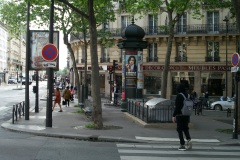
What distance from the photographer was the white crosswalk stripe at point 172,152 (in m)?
9.20

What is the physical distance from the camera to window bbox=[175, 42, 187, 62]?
133ft

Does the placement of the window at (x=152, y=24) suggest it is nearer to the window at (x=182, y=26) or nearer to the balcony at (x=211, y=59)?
the window at (x=182, y=26)

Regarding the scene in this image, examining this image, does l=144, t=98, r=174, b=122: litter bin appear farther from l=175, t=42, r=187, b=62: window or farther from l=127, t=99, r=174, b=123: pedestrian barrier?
l=175, t=42, r=187, b=62: window

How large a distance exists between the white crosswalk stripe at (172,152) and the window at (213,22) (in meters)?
29.9

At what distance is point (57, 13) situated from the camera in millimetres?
26297

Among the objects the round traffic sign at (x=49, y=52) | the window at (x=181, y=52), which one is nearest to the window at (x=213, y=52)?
the window at (x=181, y=52)

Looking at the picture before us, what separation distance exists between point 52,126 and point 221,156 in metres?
7.34

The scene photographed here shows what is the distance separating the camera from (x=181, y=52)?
4066 cm

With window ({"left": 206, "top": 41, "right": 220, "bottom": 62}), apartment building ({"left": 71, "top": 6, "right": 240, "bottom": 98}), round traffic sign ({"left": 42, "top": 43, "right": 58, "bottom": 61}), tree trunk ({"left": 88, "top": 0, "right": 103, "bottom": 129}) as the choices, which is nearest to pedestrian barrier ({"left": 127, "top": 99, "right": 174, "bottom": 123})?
tree trunk ({"left": 88, "top": 0, "right": 103, "bottom": 129})

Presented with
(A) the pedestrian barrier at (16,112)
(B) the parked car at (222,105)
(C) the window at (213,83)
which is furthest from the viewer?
(C) the window at (213,83)

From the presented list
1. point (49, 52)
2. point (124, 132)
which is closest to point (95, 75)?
point (49, 52)

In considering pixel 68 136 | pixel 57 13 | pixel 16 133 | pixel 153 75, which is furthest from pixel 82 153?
pixel 153 75

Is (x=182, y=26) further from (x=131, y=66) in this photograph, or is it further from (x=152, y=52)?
(x=131, y=66)

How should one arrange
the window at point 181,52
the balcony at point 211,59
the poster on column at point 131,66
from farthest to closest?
1. the window at point 181,52
2. the balcony at point 211,59
3. the poster on column at point 131,66
